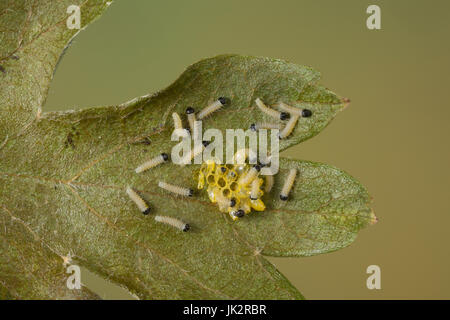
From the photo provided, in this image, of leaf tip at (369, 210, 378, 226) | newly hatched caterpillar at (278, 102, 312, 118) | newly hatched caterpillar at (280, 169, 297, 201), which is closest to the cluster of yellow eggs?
newly hatched caterpillar at (280, 169, 297, 201)

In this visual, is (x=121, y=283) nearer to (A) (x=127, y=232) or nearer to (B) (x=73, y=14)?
(A) (x=127, y=232)

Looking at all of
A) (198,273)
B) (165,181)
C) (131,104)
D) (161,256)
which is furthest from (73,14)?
(198,273)

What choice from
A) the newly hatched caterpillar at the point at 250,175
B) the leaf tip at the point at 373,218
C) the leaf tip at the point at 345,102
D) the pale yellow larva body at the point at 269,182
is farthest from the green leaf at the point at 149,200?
the leaf tip at the point at 373,218

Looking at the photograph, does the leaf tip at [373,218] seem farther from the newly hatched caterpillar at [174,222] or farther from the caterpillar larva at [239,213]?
the newly hatched caterpillar at [174,222]

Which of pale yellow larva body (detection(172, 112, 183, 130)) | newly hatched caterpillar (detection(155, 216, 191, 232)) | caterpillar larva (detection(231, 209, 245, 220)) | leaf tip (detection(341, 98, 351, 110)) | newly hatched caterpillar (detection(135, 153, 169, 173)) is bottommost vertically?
newly hatched caterpillar (detection(155, 216, 191, 232))

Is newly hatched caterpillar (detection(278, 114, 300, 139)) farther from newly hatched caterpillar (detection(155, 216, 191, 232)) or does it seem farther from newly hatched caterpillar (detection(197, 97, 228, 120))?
newly hatched caterpillar (detection(155, 216, 191, 232))

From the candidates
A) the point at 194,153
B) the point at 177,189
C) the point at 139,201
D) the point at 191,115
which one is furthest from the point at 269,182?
the point at 139,201
